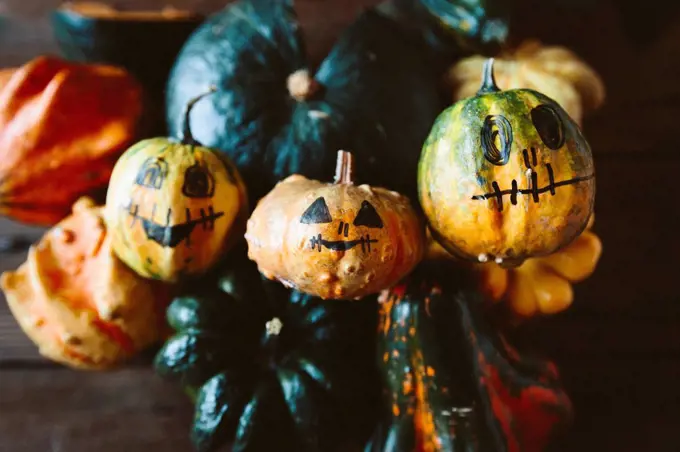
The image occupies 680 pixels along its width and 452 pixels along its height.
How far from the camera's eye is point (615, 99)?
104 centimetres

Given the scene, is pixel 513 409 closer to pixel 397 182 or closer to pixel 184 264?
pixel 397 182

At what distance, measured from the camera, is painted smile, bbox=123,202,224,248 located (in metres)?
0.70

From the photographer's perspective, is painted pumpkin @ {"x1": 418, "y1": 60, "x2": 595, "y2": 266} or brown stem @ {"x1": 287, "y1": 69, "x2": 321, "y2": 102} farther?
brown stem @ {"x1": 287, "y1": 69, "x2": 321, "y2": 102}

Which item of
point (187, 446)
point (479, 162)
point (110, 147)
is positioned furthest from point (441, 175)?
point (187, 446)

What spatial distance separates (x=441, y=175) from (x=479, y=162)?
0.15 feet

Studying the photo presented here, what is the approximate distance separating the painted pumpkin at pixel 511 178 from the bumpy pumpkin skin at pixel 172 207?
259 mm

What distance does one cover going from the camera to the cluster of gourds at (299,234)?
650 mm

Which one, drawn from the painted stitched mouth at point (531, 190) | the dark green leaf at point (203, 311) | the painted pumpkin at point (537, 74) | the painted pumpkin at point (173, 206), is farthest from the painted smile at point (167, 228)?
the painted pumpkin at point (537, 74)

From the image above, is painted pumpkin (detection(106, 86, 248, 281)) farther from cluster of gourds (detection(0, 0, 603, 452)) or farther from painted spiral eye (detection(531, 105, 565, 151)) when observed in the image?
painted spiral eye (detection(531, 105, 565, 151))

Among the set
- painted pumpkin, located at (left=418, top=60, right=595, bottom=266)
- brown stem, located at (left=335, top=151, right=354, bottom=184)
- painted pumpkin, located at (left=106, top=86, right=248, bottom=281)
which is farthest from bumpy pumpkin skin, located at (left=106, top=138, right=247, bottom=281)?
painted pumpkin, located at (left=418, top=60, right=595, bottom=266)

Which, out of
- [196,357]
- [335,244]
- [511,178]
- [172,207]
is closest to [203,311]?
[196,357]

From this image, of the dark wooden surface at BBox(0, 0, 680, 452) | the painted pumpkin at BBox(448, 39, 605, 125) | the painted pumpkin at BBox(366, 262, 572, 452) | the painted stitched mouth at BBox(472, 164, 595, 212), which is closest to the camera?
the painted stitched mouth at BBox(472, 164, 595, 212)

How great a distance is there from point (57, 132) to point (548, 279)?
2.35 ft

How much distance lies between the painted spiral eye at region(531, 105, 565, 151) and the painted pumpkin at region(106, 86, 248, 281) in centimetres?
36
